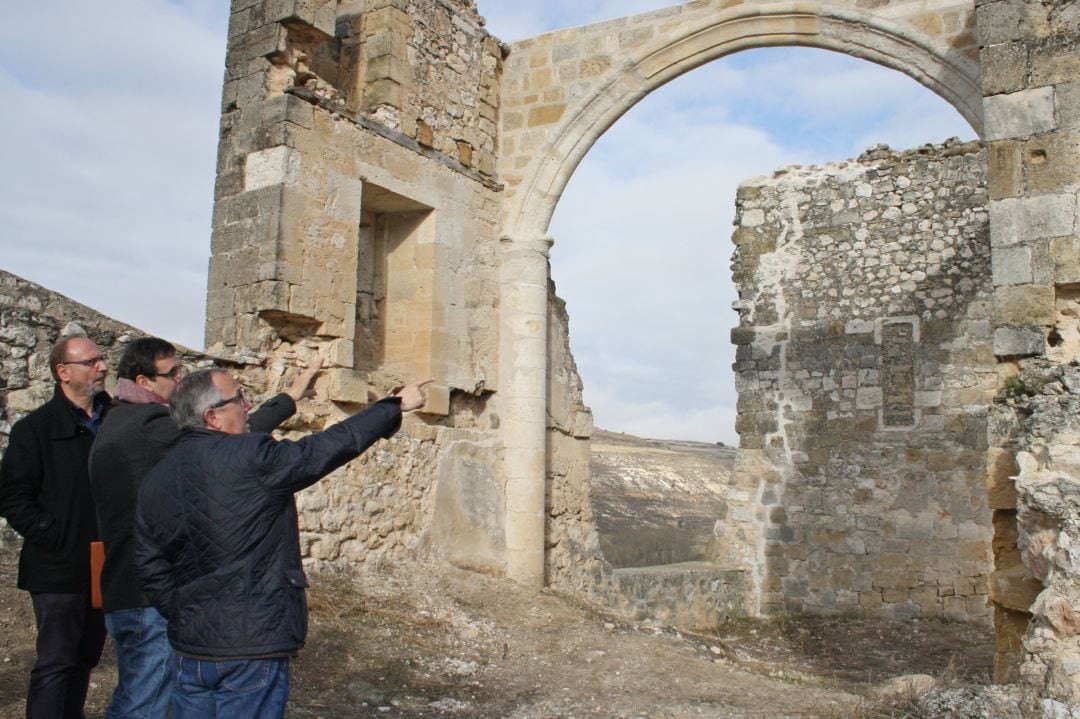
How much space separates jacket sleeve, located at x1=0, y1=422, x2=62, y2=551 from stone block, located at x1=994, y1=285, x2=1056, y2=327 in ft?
14.0

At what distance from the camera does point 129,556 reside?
116 inches

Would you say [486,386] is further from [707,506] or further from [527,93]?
[707,506]

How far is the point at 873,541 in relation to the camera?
1051 cm

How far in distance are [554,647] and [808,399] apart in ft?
19.8

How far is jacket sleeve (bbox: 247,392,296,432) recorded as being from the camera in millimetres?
3215

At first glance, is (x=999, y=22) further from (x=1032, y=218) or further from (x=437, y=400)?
(x=437, y=400)

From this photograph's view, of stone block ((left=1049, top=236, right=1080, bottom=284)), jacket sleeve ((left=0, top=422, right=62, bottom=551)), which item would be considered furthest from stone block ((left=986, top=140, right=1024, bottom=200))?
jacket sleeve ((left=0, top=422, right=62, bottom=551))

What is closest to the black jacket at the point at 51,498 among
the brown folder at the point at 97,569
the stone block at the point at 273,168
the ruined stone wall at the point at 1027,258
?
the brown folder at the point at 97,569

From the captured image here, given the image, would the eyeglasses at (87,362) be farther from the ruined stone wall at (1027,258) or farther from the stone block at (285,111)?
the ruined stone wall at (1027,258)

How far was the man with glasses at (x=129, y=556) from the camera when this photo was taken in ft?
9.56

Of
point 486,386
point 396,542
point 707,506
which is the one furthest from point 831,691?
point 707,506

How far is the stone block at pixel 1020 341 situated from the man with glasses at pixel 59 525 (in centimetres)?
408

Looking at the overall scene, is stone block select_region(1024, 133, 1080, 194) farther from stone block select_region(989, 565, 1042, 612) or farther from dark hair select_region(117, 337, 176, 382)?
dark hair select_region(117, 337, 176, 382)

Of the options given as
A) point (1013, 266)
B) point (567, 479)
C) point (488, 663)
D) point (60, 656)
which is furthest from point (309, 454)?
point (567, 479)
